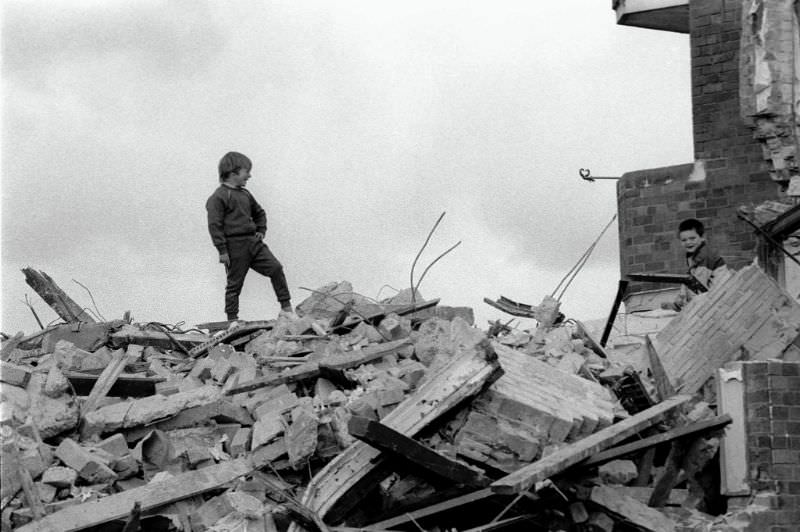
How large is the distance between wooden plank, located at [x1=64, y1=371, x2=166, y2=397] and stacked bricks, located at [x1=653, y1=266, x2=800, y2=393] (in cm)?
393

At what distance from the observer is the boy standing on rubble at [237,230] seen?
41.9ft

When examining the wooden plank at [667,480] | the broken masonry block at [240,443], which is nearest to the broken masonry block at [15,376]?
the broken masonry block at [240,443]

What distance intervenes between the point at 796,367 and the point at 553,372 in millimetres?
1692

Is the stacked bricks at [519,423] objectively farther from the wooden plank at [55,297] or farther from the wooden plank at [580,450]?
the wooden plank at [55,297]

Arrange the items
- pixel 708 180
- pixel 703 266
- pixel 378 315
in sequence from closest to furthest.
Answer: pixel 378 315 → pixel 703 266 → pixel 708 180

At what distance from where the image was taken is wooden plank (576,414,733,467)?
8328 millimetres

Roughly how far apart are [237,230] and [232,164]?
24.6 inches

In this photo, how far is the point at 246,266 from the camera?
12938 millimetres

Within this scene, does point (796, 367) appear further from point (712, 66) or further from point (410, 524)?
point (712, 66)

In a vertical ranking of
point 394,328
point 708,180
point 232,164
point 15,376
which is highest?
point 232,164

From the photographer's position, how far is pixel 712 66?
1697 centimetres

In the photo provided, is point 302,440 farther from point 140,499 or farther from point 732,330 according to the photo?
point 732,330

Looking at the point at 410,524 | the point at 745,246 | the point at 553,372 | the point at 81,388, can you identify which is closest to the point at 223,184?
the point at 81,388

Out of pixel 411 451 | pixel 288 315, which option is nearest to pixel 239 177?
pixel 288 315
